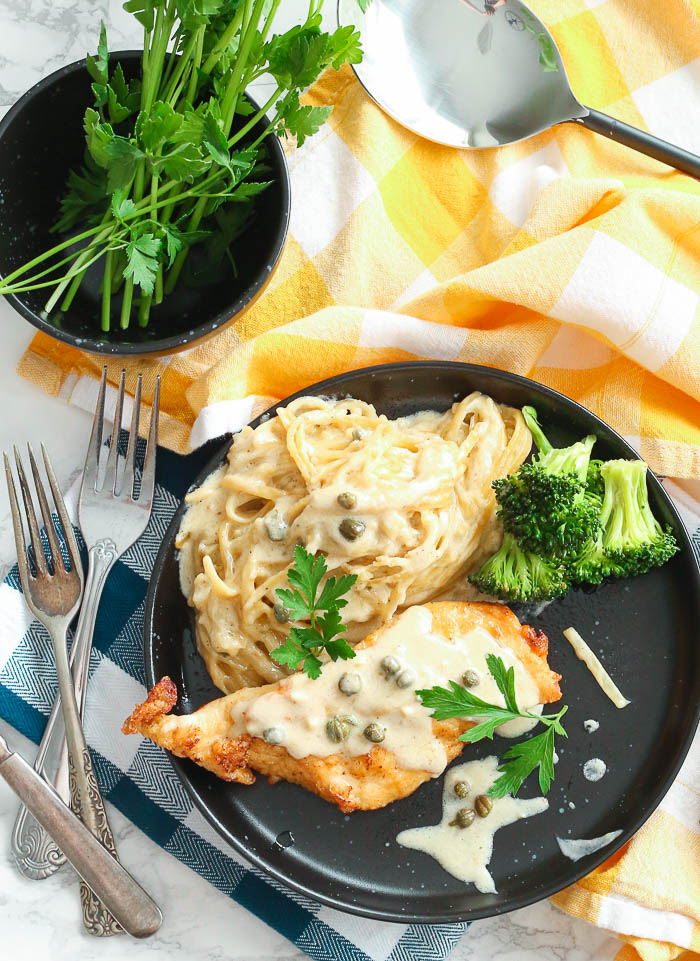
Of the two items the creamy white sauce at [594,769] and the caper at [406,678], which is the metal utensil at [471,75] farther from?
the creamy white sauce at [594,769]

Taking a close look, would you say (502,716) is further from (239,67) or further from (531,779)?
(239,67)

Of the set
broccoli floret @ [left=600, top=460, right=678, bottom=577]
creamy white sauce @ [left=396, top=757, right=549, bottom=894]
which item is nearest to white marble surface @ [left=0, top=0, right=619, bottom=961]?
creamy white sauce @ [left=396, top=757, right=549, bottom=894]

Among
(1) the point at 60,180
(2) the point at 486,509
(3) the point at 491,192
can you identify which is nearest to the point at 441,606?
(2) the point at 486,509

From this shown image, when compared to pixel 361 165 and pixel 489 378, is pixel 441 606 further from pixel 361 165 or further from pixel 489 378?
pixel 361 165

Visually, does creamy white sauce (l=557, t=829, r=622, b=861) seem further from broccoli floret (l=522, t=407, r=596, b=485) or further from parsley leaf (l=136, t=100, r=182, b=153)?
parsley leaf (l=136, t=100, r=182, b=153)

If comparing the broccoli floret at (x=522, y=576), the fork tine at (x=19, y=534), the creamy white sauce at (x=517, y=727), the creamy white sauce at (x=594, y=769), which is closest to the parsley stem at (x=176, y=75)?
the fork tine at (x=19, y=534)

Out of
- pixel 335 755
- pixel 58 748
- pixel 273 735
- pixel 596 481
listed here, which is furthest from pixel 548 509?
pixel 58 748

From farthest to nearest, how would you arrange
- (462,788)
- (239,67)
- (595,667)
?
(595,667) < (462,788) < (239,67)
